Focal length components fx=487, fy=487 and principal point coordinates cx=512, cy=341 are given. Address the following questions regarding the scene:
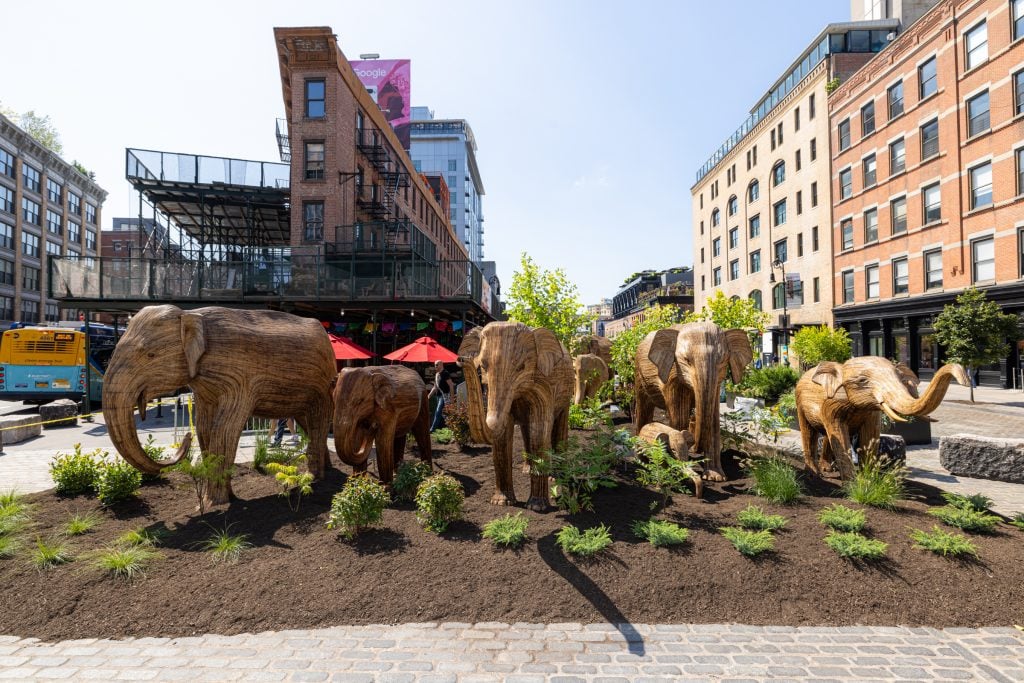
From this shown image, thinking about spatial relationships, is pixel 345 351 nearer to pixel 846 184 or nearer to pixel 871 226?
pixel 871 226

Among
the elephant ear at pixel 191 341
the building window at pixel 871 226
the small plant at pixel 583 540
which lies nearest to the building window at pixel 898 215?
the building window at pixel 871 226

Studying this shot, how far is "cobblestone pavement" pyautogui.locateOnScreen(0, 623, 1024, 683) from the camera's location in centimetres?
344

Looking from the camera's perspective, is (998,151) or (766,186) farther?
(766,186)

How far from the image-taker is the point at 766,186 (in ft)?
128

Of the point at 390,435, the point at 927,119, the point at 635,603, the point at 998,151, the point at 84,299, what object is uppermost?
the point at 927,119

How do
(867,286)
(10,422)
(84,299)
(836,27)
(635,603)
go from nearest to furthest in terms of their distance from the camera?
(635,603)
(10,422)
(84,299)
(867,286)
(836,27)

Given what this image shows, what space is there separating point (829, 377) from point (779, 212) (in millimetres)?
36646

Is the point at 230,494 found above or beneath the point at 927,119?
beneath

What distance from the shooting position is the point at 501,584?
4469 mm

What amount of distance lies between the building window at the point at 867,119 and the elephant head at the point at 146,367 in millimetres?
36431

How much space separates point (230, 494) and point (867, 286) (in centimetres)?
3438

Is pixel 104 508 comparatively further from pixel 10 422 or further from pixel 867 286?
pixel 867 286

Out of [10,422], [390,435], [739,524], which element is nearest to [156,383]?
[390,435]

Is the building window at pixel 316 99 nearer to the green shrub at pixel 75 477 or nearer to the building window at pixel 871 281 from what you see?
the green shrub at pixel 75 477
